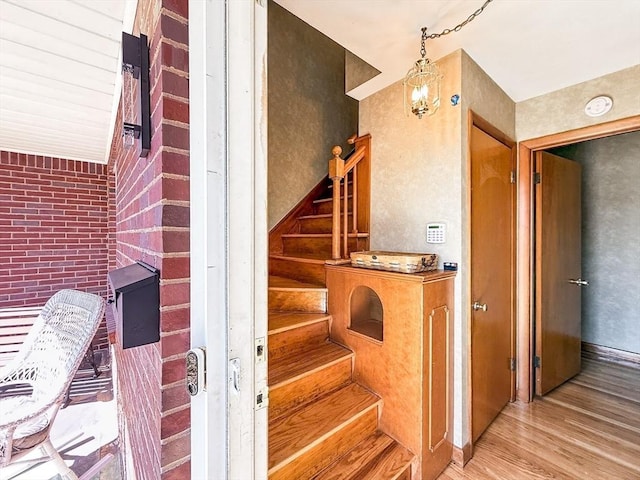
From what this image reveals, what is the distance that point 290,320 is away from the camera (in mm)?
1823

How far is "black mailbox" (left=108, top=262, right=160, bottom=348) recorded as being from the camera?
0.74m

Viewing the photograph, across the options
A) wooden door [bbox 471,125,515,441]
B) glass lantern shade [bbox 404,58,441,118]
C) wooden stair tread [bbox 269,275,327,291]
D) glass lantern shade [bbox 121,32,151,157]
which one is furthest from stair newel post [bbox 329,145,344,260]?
glass lantern shade [bbox 121,32,151,157]

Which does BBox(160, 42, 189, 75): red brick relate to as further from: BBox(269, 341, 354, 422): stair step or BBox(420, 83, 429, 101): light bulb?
BBox(269, 341, 354, 422): stair step

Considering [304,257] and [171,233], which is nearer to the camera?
[171,233]

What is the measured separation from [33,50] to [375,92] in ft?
6.46

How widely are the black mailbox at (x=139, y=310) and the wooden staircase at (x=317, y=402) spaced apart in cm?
81

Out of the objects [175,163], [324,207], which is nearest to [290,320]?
[175,163]

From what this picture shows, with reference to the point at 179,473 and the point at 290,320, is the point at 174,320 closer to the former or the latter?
the point at 179,473

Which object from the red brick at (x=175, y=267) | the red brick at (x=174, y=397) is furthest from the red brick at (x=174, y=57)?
the red brick at (x=174, y=397)

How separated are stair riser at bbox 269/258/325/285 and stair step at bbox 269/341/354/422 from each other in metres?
0.52

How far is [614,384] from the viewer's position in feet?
8.21

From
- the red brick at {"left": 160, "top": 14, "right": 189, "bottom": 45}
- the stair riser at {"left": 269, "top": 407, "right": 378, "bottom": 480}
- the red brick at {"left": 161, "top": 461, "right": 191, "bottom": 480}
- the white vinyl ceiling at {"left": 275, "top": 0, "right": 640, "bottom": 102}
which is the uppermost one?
the white vinyl ceiling at {"left": 275, "top": 0, "right": 640, "bottom": 102}

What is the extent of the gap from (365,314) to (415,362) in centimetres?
62

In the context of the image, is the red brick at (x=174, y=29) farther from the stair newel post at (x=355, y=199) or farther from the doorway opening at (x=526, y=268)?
the doorway opening at (x=526, y=268)
